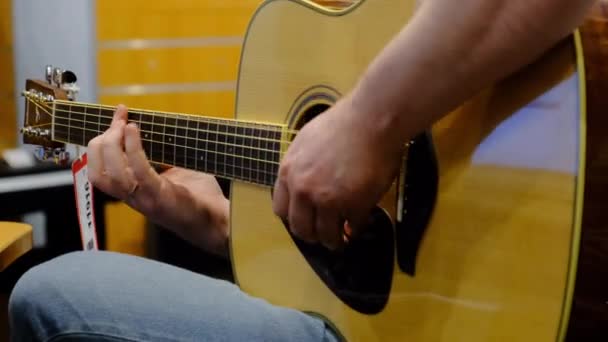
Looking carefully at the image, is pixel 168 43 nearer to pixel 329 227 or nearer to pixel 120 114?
pixel 120 114

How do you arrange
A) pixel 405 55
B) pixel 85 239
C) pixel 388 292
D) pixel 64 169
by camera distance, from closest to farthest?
pixel 405 55 < pixel 388 292 < pixel 85 239 < pixel 64 169

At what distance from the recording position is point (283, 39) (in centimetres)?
85

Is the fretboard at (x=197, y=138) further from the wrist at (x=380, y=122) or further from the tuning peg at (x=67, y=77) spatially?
the wrist at (x=380, y=122)

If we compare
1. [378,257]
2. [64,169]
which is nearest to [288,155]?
[378,257]

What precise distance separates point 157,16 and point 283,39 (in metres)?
0.82

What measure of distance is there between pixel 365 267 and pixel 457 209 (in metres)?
0.14

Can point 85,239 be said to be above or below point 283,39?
below

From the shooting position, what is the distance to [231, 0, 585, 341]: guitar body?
567 mm

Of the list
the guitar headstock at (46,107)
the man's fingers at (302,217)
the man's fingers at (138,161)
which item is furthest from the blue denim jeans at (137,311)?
the guitar headstock at (46,107)

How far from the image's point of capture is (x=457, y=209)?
2.09 ft

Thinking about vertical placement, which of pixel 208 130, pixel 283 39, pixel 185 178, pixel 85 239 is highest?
pixel 283 39

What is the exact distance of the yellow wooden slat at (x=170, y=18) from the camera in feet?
5.00

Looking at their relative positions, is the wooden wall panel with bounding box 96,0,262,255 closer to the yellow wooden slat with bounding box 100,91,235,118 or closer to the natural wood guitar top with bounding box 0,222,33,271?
the yellow wooden slat with bounding box 100,91,235,118

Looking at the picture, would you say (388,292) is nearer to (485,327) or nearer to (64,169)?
(485,327)
